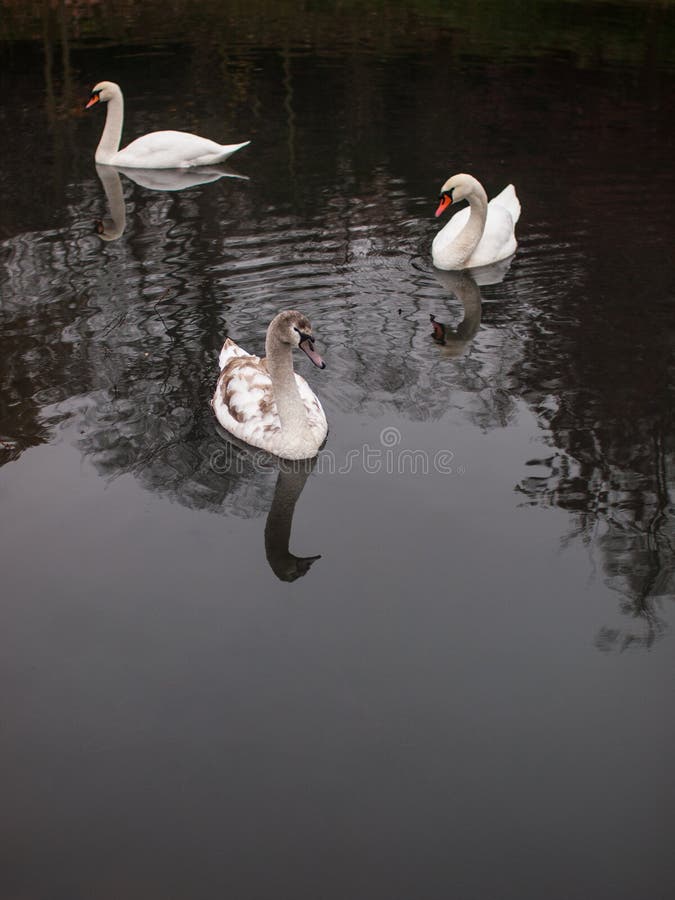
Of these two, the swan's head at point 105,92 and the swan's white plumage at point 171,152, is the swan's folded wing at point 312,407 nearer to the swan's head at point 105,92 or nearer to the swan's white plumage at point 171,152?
the swan's white plumage at point 171,152

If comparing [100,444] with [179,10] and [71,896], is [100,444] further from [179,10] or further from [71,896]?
[179,10]

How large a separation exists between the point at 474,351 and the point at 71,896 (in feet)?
21.3

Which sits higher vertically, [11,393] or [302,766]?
[11,393]

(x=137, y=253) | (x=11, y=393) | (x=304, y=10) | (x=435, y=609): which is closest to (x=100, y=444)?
(x=11, y=393)

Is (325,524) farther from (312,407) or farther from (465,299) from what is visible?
(465,299)

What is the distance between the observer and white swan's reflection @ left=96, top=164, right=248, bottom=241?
1493 cm

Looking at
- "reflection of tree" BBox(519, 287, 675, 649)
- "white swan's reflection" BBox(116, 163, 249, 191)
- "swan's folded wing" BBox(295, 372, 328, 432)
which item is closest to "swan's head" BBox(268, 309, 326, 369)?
"swan's folded wing" BBox(295, 372, 328, 432)

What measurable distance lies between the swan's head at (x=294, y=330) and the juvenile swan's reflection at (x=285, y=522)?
35.5 inches

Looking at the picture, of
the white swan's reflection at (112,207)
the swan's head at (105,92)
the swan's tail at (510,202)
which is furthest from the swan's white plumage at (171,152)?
the swan's tail at (510,202)

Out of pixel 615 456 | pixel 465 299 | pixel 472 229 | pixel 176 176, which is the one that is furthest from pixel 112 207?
pixel 615 456

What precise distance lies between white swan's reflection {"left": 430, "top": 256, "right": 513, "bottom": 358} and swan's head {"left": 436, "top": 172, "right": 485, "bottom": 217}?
0.74 metres

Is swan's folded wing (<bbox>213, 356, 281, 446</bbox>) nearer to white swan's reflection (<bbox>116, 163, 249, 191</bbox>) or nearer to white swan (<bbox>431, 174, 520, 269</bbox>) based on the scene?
white swan (<bbox>431, 174, 520, 269</bbox>)

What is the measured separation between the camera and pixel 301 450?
8445 mm

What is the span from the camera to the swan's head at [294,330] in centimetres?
810
